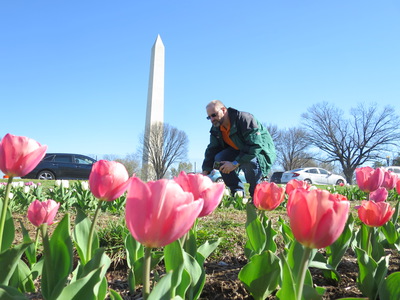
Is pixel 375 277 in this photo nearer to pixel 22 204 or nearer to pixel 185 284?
pixel 185 284

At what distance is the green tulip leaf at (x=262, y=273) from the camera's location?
3.71 feet

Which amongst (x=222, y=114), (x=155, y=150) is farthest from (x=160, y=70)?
(x=222, y=114)

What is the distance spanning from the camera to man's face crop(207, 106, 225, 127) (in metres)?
4.18

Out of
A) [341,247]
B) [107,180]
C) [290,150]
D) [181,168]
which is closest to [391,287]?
[341,247]

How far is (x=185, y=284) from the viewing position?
988 millimetres

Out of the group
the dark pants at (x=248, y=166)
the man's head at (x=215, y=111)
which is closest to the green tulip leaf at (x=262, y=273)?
the man's head at (x=215, y=111)

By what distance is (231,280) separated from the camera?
1.51m

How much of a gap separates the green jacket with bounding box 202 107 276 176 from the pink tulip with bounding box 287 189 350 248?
3.55m

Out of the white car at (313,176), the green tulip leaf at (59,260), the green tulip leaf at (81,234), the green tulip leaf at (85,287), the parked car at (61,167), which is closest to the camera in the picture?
the green tulip leaf at (85,287)

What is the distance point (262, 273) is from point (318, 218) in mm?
497

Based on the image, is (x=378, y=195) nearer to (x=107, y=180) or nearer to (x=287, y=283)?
(x=287, y=283)

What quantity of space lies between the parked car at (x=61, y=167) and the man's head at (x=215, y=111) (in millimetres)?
11393

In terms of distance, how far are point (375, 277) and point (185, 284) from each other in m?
0.76

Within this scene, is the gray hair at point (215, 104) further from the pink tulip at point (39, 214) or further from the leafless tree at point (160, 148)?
the leafless tree at point (160, 148)
